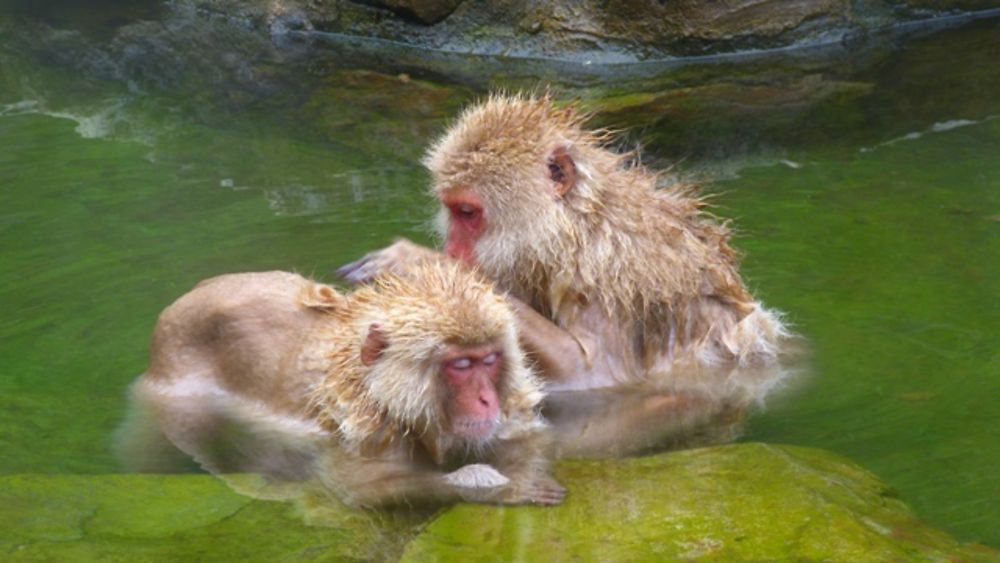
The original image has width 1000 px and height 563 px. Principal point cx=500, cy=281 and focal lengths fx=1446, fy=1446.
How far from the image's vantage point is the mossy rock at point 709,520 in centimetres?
426

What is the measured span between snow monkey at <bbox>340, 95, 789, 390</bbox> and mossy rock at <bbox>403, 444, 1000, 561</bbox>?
1.09 meters

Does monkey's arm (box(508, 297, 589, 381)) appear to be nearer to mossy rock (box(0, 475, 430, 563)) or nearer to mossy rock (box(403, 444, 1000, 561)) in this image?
mossy rock (box(403, 444, 1000, 561))

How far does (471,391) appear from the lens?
208 inches

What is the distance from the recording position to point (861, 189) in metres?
8.35

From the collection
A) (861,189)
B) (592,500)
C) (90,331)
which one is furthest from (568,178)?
(861,189)

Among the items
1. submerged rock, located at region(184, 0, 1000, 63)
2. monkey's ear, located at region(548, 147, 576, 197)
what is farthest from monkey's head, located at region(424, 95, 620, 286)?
submerged rock, located at region(184, 0, 1000, 63)

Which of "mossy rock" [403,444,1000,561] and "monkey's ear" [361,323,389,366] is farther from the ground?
"monkey's ear" [361,323,389,366]

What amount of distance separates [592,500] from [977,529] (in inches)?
48.6

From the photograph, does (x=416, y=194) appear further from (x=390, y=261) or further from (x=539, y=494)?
(x=539, y=494)

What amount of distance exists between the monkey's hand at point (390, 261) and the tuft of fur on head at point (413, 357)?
382 mm

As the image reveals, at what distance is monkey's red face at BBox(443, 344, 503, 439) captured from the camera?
17.2ft

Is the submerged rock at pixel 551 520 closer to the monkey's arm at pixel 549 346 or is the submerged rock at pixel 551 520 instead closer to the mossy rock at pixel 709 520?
the mossy rock at pixel 709 520

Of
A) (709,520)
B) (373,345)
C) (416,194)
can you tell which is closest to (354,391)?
A: (373,345)

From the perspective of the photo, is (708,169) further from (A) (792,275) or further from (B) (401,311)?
(B) (401,311)
